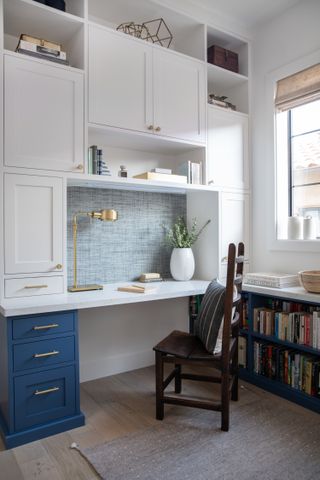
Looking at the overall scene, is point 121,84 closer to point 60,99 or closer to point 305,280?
point 60,99

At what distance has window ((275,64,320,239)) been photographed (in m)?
2.75

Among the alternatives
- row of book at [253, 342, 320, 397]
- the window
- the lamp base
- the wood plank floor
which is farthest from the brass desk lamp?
the window

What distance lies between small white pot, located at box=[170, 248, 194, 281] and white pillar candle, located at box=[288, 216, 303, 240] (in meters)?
0.81

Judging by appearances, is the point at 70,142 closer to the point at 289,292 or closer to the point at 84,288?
the point at 84,288

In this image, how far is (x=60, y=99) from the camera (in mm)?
2195

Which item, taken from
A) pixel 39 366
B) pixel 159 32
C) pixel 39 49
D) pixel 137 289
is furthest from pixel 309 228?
pixel 39 49

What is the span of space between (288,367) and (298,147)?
1.71m

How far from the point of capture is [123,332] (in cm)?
293

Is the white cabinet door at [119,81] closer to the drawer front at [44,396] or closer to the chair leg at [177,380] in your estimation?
the drawer front at [44,396]

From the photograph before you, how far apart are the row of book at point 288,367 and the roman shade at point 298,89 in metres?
1.87

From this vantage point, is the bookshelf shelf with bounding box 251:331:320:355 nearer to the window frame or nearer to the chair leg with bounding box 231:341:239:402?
the chair leg with bounding box 231:341:239:402

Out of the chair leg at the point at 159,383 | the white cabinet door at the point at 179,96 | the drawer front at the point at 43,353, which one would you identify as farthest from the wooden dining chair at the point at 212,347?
the white cabinet door at the point at 179,96

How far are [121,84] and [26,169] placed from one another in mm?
890

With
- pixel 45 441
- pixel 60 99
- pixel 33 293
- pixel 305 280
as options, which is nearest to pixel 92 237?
pixel 33 293
